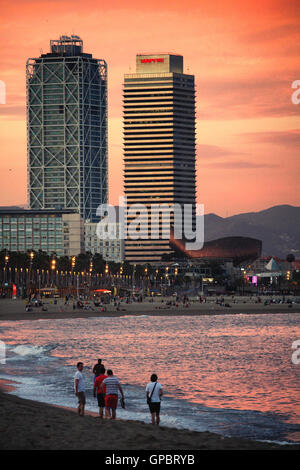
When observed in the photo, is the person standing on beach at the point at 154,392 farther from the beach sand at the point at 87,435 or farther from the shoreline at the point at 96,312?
the shoreline at the point at 96,312

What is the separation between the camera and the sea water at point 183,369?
108ft

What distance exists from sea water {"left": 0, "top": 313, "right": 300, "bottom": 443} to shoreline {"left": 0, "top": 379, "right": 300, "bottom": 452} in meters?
4.14

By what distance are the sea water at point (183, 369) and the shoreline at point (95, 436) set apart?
4138 mm

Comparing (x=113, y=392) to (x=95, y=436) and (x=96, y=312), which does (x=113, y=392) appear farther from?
(x=96, y=312)

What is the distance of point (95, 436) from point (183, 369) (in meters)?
28.1

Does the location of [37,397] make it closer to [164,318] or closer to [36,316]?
[36,316]

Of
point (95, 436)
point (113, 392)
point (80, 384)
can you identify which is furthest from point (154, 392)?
point (80, 384)

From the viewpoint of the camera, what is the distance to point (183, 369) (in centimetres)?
5147

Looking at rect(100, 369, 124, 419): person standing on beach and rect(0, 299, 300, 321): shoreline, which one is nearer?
rect(100, 369, 124, 419): person standing on beach

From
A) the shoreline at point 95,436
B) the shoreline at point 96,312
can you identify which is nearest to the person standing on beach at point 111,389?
the shoreline at point 95,436

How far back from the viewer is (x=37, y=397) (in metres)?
36.8

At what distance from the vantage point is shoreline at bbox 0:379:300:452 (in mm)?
22359

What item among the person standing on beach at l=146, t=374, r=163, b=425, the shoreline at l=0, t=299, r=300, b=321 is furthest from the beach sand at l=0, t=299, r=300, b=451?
the shoreline at l=0, t=299, r=300, b=321

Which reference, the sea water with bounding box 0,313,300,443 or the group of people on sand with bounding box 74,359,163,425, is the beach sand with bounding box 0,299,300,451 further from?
the sea water with bounding box 0,313,300,443
